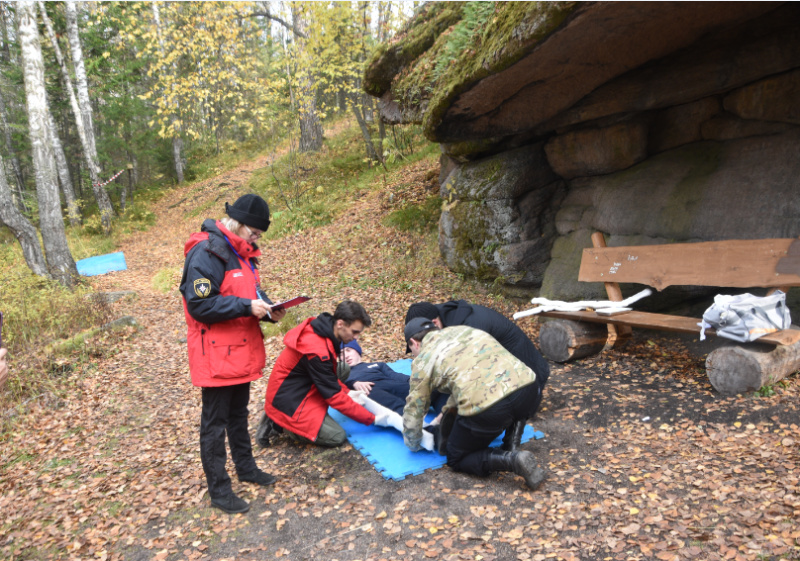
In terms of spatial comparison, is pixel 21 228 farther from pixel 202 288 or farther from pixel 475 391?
pixel 475 391

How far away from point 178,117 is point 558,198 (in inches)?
830

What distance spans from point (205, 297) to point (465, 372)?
74.7 inches

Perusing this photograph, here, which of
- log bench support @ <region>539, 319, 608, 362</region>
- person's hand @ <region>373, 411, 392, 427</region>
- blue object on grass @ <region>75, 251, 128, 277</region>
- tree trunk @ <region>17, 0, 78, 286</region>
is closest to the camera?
person's hand @ <region>373, 411, 392, 427</region>

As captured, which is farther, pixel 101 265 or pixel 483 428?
pixel 101 265

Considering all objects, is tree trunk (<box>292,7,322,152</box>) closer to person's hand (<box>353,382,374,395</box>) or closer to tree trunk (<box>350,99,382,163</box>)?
tree trunk (<box>350,99,382,163</box>)

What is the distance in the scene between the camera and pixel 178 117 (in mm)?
23609

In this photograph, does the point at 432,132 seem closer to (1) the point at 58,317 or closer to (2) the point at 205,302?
(2) the point at 205,302

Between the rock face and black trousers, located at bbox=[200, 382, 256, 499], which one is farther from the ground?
the rock face

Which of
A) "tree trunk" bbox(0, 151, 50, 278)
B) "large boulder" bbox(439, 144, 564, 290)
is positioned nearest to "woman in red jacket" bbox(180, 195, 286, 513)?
"large boulder" bbox(439, 144, 564, 290)

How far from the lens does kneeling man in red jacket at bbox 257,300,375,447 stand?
4.17 m

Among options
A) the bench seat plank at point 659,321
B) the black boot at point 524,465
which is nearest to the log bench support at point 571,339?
the bench seat plank at point 659,321

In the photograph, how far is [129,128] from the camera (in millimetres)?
19641

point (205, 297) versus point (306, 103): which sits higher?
point (306, 103)

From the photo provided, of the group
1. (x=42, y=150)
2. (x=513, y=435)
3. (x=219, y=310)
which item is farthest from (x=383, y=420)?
(x=42, y=150)
